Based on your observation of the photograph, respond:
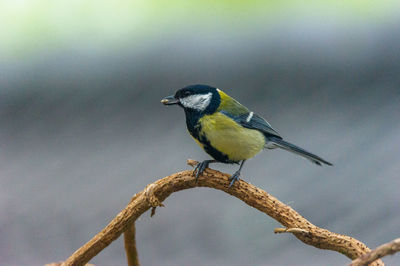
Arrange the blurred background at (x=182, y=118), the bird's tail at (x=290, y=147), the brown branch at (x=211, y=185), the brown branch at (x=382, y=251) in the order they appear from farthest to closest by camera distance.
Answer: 1. the blurred background at (x=182, y=118)
2. the bird's tail at (x=290, y=147)
3. the brown branch at (x=211, y=185)
4. the brown branch at (x=382, y=251)

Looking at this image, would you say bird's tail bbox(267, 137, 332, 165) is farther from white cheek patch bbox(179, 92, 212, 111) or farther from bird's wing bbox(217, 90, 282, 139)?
white cheek patch bbox(179, 92, 212, 111)

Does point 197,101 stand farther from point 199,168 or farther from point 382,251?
point 382,251

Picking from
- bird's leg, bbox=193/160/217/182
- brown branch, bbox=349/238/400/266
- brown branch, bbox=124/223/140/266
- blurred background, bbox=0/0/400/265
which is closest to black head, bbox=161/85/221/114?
bird's leg, bbox=193/160/217/182

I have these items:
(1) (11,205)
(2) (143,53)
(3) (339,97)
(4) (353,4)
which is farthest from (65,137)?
(4) (353,4)

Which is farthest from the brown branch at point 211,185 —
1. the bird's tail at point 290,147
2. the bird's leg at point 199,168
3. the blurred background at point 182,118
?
the blurred background at point 182,118

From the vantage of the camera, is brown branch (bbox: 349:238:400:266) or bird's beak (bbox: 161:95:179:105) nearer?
brown branch (bbox: 349:238:400:266)

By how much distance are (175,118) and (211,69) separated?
285 millimetres

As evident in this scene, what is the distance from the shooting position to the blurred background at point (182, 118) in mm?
1598

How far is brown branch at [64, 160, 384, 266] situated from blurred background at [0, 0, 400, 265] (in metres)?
0.78

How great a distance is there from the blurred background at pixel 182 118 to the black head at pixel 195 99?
0.68 meters

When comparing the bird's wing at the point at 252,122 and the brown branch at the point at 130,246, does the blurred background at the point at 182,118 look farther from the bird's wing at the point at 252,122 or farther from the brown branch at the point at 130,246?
the brown branch at the point at 130,246

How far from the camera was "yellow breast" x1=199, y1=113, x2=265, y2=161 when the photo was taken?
96 cm

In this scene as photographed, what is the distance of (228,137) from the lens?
98 cm

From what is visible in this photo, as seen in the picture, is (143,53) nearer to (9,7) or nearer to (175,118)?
(175,118)
